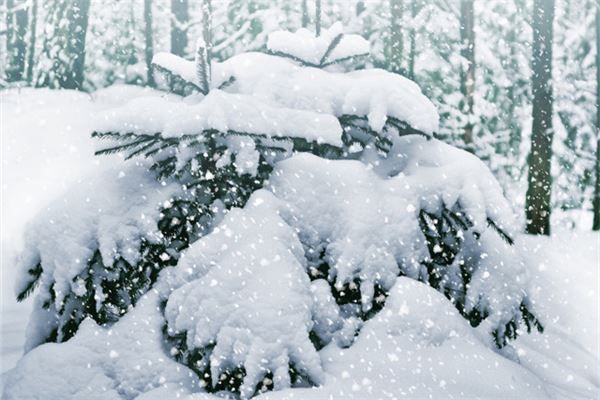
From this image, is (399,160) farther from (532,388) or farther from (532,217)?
(532,217)

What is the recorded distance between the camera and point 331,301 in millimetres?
3412

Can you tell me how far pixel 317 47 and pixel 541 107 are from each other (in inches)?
293

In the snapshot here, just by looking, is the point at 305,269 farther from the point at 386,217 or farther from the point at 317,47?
the point at 317,47

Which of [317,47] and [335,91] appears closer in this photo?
[335,91]

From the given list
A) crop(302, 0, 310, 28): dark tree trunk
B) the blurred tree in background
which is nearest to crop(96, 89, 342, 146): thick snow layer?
the blurred tree in background

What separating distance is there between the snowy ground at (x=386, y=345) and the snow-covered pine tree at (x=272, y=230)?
18cm

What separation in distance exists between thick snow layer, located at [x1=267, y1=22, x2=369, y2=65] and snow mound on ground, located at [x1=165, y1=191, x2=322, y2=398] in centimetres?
159

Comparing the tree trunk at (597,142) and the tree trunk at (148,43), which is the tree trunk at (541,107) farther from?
the tree trunk at (148,43)

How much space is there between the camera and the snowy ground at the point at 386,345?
3.32 meters

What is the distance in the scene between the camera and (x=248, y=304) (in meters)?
3.06

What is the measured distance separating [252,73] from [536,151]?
7.98 meters

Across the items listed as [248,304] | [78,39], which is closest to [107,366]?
[248,304]

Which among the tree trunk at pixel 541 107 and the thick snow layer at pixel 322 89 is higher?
the thick snow layer at pixel 322 89

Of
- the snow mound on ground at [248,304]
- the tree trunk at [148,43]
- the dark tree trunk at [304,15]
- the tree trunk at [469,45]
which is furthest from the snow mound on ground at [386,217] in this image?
the dark tree trunk at [304,15]
